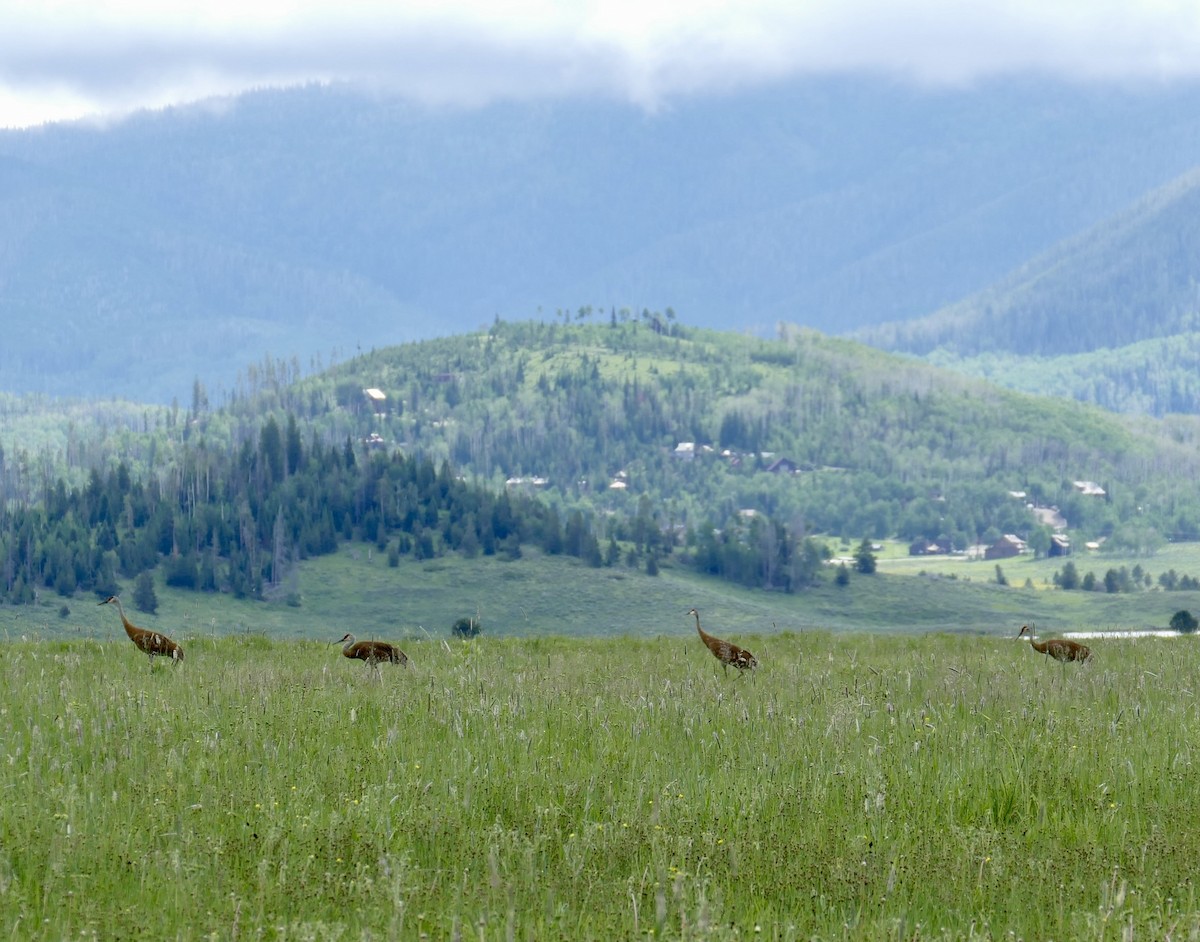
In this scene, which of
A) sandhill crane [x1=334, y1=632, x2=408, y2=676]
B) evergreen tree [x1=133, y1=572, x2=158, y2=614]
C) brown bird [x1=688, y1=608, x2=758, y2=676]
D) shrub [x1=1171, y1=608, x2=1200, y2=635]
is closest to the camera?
brown bird [x1=688, y1=608, x2=758, y2=676]

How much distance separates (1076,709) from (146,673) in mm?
12286

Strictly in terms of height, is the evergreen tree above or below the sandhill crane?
below

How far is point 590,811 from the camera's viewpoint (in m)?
13.8

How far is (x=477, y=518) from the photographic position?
197125mm

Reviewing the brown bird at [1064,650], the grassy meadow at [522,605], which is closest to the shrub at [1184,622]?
the brown bird at [1064,650]

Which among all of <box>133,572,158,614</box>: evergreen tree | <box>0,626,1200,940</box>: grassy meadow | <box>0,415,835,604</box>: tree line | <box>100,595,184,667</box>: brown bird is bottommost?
<box>133,572,158,614</box>: evergreen tree

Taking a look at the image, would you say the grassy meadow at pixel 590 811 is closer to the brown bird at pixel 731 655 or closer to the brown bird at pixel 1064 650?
the brown bird at pixel 731 655

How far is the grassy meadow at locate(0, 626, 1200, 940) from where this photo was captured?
1122 cm

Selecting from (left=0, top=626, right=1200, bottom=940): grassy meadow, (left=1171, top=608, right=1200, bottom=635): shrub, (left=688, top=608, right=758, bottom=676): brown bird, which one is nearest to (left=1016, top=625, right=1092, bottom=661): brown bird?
(left=688, top=608, right=758, bottom=676): brown bird

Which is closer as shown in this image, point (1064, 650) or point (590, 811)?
point (590, 811)

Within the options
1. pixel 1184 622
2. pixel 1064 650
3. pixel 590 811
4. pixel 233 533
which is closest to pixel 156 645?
pixel 590 811

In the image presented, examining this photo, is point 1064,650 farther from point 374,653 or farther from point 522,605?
point 522,605

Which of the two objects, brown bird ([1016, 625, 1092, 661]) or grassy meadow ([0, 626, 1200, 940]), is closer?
grassy meadow ([0, 626, 1200, 940])

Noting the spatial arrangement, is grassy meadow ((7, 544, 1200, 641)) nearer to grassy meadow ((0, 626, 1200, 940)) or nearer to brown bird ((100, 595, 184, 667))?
brown bird ((100, 595, 184, 667))
